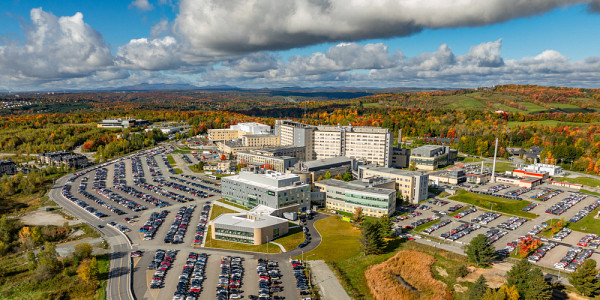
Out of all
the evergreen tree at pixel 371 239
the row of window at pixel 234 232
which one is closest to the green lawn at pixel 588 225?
the evergreen tree at pixel 371 239

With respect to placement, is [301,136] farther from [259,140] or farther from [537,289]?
[537,289]

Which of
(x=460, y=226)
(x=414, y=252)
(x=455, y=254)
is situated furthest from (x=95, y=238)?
(x=460, y=226)

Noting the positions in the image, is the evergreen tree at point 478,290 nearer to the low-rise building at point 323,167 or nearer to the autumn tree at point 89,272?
the autumn tree at point 89,272

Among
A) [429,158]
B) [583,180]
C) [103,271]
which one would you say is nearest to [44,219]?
[103,271]

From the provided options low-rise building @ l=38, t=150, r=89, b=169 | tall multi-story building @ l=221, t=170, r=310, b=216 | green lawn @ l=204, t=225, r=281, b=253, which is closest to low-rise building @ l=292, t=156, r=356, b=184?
tall multi-story building @ l=221, t=170, r=310, b=216

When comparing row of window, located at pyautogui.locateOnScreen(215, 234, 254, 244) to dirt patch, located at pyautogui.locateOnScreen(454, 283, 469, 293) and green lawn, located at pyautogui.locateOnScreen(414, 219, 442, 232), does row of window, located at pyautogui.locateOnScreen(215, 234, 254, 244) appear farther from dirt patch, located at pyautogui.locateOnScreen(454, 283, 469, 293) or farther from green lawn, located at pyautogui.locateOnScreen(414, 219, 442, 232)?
green lawn, located at pyautogui.locateOnScreen(414, 219, 442, 232)

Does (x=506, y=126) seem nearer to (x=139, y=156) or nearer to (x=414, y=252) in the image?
(x=414, y=252)
